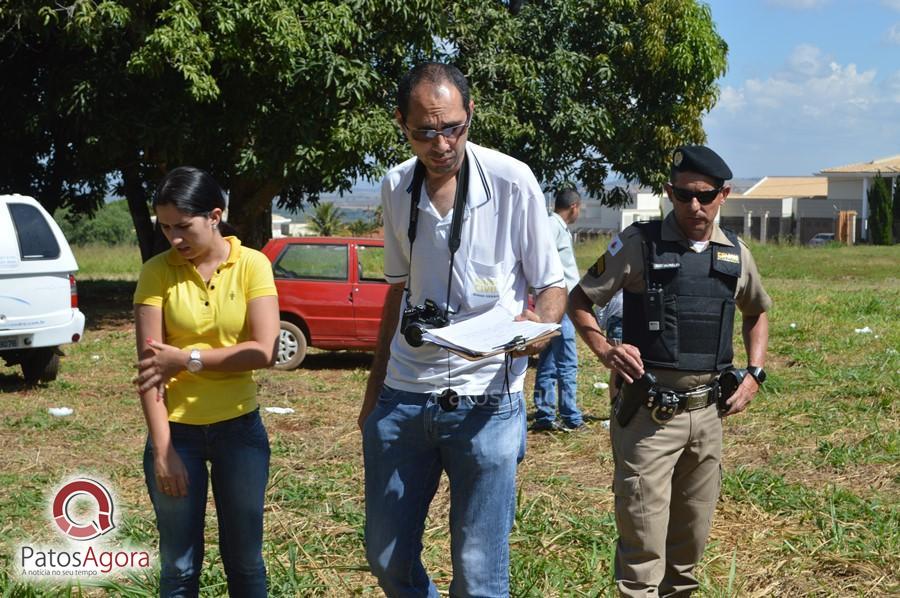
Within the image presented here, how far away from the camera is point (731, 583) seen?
4.66m

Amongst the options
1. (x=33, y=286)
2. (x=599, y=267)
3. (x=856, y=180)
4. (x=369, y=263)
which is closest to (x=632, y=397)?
(x=599, y=267)

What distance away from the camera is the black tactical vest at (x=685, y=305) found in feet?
13.2

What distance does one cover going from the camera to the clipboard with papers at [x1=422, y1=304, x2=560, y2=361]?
114 inches

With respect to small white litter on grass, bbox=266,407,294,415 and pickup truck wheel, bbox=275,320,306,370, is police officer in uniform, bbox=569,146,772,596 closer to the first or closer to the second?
small white litter on grass, bbox=266,407,294,415

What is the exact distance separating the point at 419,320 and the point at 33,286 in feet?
24.5

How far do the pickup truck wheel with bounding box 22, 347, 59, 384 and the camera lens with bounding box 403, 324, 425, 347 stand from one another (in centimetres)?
800

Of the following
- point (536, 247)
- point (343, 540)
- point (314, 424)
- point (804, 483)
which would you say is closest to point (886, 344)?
point (804, 483)

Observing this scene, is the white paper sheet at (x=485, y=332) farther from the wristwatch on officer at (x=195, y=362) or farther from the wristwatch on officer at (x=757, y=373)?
the wristwatch on officer at (x=757, y=373)

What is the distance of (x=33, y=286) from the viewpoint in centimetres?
960

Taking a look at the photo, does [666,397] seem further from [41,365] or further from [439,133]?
[41,365]

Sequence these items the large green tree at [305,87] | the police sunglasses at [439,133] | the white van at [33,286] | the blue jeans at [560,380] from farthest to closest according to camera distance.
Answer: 1. the large green tree at [305,87]
2. the white van at [33,286]
3. the blue jeans at [560,380]
4. the police sunglasses at [439,133]

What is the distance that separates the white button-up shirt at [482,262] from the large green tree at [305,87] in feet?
37.0

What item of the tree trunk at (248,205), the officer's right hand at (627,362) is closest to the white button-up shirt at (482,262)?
the officer's right hand at (627,362)

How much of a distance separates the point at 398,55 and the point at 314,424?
30.5ft
